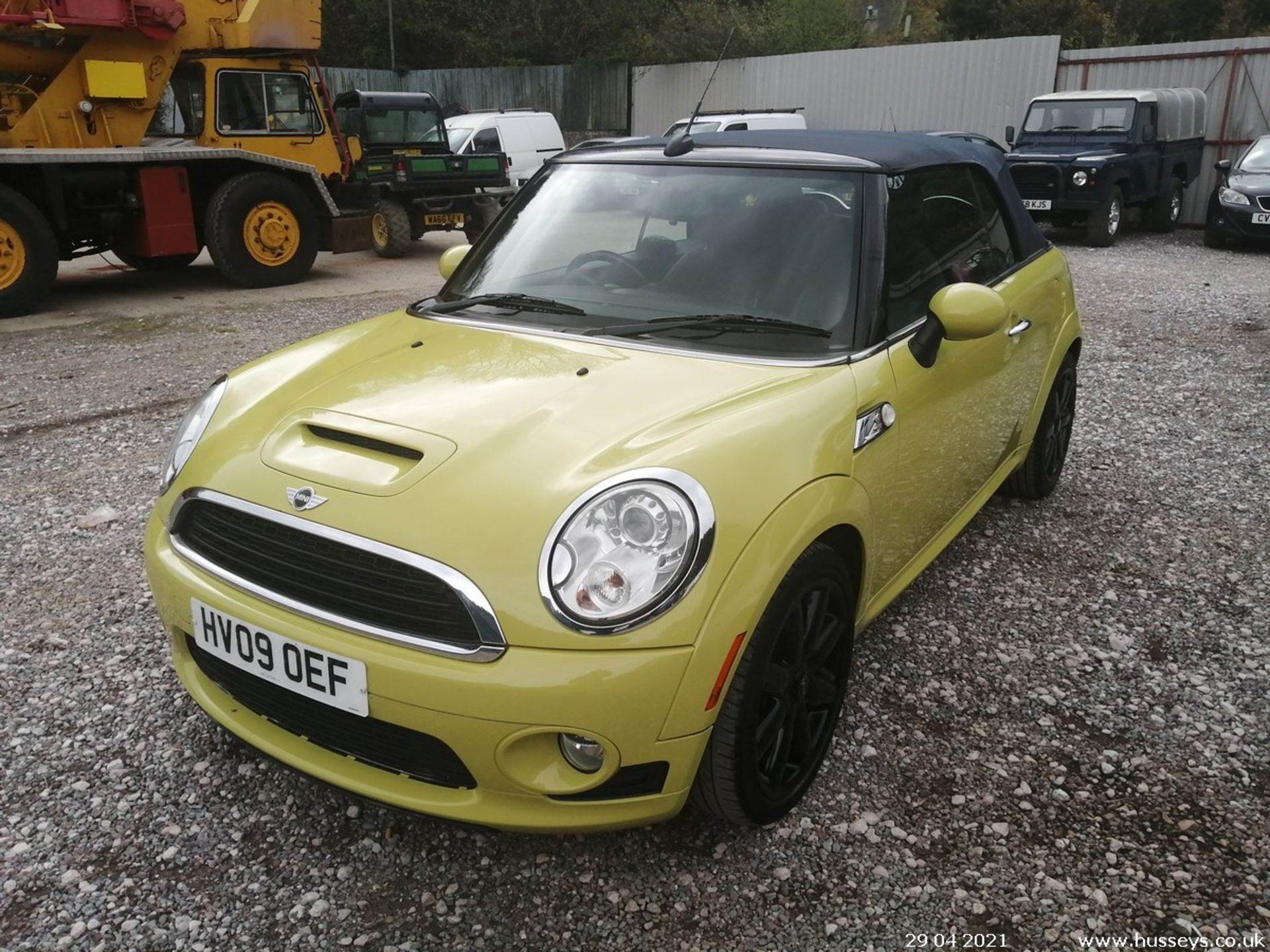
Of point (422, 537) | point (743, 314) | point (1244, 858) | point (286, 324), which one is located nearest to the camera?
point (422, 537)

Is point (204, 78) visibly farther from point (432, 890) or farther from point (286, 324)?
point (432, 890)

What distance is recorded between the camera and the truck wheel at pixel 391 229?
13.1 m

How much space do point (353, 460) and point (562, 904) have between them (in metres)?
1.08

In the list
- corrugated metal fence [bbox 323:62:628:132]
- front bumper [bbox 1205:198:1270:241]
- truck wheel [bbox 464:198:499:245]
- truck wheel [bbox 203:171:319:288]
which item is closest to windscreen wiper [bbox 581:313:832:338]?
truck wheel [bbox 203:171:319:288]

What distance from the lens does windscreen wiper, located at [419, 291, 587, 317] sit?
2.95m

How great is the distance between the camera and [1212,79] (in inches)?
629

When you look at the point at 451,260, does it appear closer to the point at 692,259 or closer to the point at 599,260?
the point at 599,260

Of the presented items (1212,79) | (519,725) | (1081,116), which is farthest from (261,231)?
(1212,79)

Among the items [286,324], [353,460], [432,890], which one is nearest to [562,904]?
[432,890]

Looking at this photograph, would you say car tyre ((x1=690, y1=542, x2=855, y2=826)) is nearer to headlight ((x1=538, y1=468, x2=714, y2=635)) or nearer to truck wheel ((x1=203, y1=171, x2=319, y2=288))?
headlight ((x1=538, y1=468, x2=714, y2=635))

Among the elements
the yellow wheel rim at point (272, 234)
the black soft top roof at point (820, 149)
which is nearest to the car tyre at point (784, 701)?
the black soft top roof at point (820, 149)

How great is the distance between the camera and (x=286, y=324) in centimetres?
884

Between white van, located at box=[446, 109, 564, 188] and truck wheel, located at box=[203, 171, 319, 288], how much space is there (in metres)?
5.23

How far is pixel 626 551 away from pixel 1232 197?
14.2m
